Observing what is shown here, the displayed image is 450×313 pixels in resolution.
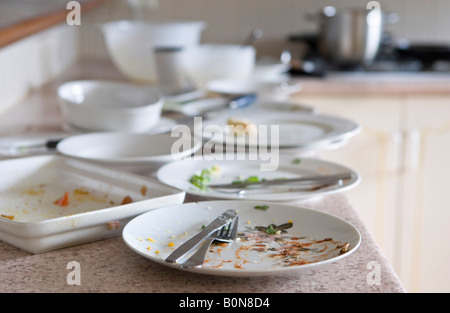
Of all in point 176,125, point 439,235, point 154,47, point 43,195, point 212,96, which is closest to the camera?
point 43,195

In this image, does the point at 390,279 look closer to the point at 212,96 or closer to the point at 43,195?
the point at 43,195

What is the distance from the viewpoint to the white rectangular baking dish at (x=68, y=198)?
0.73m

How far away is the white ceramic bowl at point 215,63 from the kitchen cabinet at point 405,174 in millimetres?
403

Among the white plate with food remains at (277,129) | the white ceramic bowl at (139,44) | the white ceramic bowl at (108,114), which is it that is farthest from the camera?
the white ceramic bowl at (139,44)

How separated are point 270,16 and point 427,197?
1.07 meters

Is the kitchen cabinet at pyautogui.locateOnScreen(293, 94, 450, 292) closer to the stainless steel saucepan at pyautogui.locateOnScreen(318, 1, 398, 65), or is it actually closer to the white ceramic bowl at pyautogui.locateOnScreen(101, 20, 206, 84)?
the stainless steel saucepan at pyautogui.locateOnScreen(318, 1, 398, 65)

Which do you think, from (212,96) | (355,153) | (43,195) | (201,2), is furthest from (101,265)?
(201,2)

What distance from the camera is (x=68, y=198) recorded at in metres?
0.91

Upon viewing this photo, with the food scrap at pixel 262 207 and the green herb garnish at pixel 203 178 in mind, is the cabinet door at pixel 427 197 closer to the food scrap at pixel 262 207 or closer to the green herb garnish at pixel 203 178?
the green herb garnish at pixel 203 178


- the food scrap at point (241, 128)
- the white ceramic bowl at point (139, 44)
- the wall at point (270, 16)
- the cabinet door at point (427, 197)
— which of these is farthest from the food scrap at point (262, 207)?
the wall at point (270, 16)

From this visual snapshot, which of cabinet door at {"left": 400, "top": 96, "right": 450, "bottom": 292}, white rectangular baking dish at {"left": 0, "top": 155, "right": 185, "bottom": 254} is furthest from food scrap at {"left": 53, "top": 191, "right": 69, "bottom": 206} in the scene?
cabinet door at {"left": 400, "top": 96, "right": 450, "bottom": 292}

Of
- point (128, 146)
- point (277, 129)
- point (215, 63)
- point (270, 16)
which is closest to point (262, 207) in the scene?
point (128, 146)
